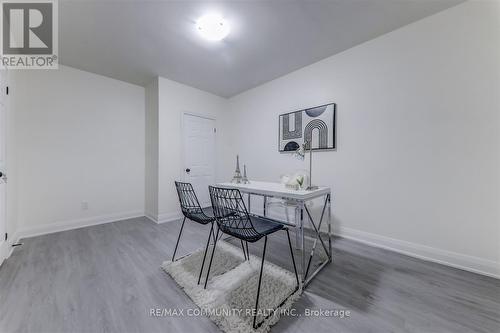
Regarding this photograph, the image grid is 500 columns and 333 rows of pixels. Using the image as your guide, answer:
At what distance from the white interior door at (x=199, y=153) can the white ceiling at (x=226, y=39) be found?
39.4 inches

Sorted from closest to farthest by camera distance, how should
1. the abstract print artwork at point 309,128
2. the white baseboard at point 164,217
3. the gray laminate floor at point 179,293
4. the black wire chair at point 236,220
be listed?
the gray laminate floor at point 179,293 → the black wire chair at point 236,220 → the abstract print artwork at point 309,128 → the white baseboard at point 164,217

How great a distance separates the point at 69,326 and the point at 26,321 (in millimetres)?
309

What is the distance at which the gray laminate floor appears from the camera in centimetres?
121

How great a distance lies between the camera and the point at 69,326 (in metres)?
1.19

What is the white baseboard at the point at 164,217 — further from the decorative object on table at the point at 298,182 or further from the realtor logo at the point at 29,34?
the realtor logo at the point at 29,34

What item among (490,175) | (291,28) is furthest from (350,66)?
(490,175)

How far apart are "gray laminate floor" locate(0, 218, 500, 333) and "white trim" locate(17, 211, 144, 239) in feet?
1.52

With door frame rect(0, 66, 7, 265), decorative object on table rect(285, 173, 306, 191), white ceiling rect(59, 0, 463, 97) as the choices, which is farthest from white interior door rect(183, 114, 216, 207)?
decorative object on table rect(285, 173, 306, 191)

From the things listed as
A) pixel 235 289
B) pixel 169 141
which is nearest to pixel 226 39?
pixel 169 141

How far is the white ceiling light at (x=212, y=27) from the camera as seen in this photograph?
1.95m

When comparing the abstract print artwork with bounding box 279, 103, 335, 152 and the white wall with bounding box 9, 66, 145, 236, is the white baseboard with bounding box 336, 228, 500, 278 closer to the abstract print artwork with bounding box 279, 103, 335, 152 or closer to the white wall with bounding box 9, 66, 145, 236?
the abstract print artwork with bounding box 279, 103, 335, 152

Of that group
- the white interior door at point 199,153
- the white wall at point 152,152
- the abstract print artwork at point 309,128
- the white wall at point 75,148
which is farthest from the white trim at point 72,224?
the abstract print artwork at point 309,128

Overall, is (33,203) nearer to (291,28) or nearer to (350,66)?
(291,28)

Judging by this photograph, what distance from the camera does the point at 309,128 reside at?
289 cm
